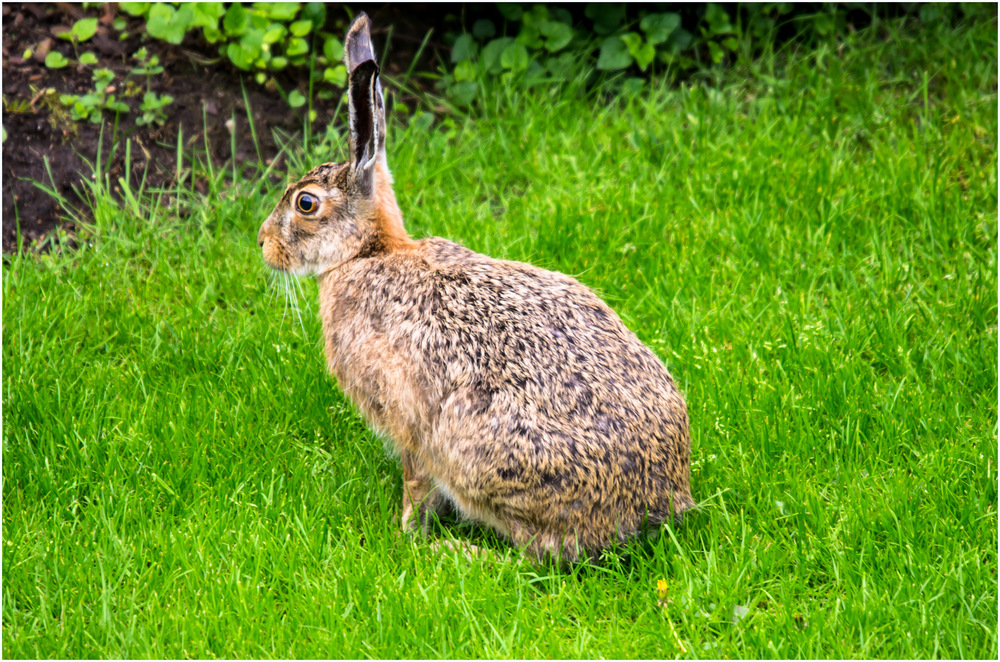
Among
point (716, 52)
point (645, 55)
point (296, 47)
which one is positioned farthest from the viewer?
point (716, 52)

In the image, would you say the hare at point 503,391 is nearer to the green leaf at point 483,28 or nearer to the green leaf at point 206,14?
the green leaf at point 206,14

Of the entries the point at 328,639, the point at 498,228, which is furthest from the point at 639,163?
the point at 328,639

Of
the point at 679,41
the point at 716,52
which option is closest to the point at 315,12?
the point at 679,41

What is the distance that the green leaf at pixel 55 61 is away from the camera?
598 cm

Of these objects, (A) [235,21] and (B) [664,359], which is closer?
(B) [664,359]

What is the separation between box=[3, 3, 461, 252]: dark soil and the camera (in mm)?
5789

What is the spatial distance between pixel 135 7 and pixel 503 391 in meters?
3.90

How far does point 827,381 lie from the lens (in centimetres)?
439

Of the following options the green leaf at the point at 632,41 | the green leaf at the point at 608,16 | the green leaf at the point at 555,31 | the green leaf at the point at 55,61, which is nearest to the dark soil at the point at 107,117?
the green leaf at the point at 55,61

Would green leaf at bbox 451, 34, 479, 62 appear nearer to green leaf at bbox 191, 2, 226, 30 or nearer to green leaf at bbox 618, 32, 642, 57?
green leaf at bbox 618, 32, 642, 57

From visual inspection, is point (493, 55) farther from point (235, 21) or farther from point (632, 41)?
point (235, 21)

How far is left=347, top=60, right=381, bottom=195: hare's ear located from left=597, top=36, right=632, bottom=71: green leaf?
113 inches

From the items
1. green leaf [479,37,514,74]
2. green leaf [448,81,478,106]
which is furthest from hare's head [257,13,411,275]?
green leaf [479,37,514,74]

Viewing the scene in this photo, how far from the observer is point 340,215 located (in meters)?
4.24
